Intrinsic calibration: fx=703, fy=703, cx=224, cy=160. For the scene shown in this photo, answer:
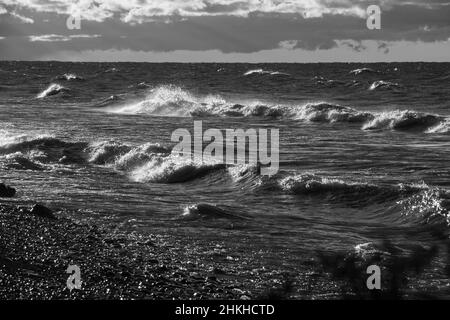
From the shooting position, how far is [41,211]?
13367 millimetres

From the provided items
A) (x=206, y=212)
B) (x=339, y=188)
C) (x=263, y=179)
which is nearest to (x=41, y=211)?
(x=206, y=212)

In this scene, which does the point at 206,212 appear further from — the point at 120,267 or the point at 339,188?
the point at 120,267

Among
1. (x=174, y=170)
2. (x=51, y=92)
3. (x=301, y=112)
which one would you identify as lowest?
(x=51, y=92)

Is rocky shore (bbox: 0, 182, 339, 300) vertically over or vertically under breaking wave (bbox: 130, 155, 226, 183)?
over

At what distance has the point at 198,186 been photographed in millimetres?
18047

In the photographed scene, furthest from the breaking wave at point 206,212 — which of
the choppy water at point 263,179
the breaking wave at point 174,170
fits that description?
the breaking wave at point 174,170

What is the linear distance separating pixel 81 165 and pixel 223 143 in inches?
265

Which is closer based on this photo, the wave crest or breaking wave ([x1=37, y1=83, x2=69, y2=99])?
the wave crest

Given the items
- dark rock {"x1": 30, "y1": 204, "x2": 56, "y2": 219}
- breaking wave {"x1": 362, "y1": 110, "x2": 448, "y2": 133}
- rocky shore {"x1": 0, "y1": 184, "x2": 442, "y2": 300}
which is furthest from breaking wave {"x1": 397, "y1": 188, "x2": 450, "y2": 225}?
breaking wave {"x1": 362, "y1": 110, "x2": 448, "y2": 133}

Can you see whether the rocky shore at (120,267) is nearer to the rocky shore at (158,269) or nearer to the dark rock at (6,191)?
the rocky shore at (158,269)

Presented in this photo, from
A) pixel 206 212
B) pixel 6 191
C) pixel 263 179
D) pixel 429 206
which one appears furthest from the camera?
pixel 263 179

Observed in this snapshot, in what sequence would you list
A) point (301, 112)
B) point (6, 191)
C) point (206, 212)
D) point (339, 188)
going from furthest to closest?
point (301, 112) → point (339, 188) → point (6, 191) → point (206, 212)

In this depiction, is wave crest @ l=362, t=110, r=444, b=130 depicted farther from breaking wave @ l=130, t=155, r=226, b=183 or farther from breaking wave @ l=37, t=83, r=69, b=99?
breaking wave @ l=37, t=83, r=69, b=99

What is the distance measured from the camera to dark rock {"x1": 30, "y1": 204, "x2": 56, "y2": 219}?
13267mm
